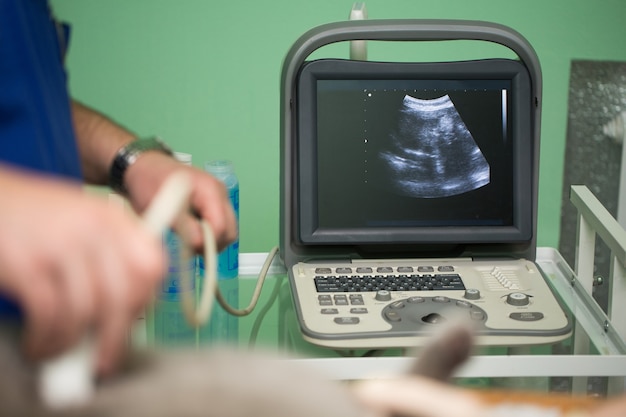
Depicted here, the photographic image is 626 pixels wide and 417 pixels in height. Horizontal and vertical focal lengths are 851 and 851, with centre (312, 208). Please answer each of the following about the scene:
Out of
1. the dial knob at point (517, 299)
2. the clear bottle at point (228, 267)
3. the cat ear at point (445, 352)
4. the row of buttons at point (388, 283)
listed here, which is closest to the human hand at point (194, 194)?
the cat ear at point (445, 352)

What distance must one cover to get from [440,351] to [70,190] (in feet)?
0.68

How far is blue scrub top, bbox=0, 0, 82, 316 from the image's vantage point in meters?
0.78

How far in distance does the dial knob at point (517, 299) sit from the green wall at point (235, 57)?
0.73 m

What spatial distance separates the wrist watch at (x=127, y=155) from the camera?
2.84 ft

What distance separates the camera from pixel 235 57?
6.29 ft

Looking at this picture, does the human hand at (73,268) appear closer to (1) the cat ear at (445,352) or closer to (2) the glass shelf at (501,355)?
(1) the cat ear at (445,352)

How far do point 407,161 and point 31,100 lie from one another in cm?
67

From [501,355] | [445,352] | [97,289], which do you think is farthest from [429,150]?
[97,289]

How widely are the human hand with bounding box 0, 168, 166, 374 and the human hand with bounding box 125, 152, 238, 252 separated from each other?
282 mm

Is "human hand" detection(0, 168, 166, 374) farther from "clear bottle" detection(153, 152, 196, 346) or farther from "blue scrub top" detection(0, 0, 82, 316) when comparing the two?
"clear bottle" detection(153, 152, 196, 346)

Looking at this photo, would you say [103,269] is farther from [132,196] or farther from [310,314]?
[310,314]

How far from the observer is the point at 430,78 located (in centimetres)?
133

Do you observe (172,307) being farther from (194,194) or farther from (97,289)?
(97,289)

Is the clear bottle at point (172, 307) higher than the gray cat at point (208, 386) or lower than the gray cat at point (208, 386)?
lower
